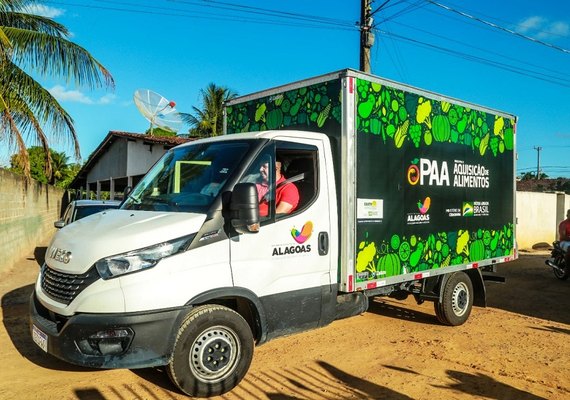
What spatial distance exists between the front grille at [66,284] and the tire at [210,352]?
2.73ft

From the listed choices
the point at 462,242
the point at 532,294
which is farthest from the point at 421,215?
the point at 532,294

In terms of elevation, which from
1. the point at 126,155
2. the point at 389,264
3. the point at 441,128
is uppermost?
the point at 126,155

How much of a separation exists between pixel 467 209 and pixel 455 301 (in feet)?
4.26

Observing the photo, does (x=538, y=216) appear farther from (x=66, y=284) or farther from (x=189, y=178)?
(x=66, y=284)

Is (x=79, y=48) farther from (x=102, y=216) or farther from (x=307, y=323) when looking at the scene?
(x=307, y=323)

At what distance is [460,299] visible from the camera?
6738mm

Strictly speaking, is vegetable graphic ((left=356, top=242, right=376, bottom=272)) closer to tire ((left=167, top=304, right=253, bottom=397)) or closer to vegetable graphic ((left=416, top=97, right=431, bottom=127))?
tire ((left=167, top=304, right=253, bottom=397))

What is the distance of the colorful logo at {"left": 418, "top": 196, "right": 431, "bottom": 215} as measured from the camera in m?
5.88

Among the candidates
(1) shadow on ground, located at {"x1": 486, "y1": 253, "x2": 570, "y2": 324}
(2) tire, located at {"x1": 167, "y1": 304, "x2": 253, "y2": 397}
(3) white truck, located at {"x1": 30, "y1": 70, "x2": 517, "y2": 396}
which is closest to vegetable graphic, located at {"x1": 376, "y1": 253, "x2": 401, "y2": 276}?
(3) white truck, located at {"x1": 30, "y1": 70, "x2": 517, "y2": 396}

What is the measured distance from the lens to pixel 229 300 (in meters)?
4.48

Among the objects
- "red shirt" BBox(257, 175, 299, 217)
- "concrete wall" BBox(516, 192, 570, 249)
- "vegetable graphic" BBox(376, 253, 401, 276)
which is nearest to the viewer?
"red shirt" BBox(257, 175, 299, 217)

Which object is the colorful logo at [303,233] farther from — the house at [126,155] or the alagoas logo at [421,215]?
the house at [126,155]

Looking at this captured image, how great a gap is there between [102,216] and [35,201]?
12.3 m

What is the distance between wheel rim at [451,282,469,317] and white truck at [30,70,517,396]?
0.03 metres
